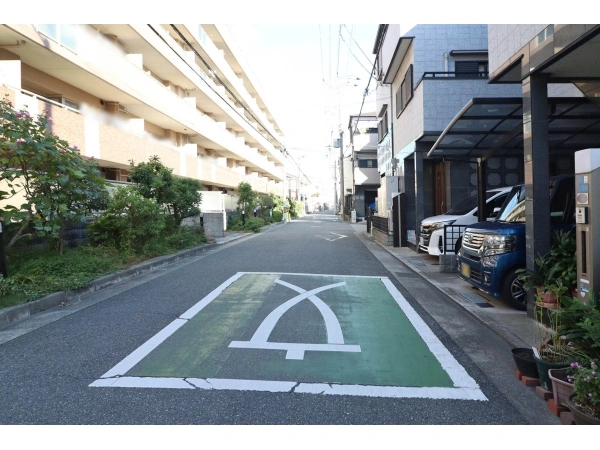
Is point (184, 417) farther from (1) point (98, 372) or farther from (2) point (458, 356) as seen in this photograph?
(2) point (458, 356)

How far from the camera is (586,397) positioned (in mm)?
2820

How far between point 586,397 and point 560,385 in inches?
11.6

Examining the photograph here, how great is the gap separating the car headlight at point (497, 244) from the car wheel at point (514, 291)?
0.34 m

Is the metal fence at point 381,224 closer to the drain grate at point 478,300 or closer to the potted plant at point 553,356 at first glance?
the drain grate at point 478,300

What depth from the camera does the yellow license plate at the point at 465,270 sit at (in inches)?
265

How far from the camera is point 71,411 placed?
3111 millimetres

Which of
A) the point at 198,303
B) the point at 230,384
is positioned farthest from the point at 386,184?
the point at 230,384

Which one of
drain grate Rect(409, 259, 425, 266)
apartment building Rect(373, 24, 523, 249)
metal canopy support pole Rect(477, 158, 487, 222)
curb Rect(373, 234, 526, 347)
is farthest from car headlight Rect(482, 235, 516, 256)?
apartment building Rect(373, 24, 523, 249)

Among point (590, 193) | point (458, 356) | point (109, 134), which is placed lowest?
point (458, 356)

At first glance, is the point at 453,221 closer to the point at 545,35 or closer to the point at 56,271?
the point at 545,35

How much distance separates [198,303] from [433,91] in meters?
10.1

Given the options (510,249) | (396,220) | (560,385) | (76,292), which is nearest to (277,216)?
(396,220)

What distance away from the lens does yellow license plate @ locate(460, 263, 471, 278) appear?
6726 mm

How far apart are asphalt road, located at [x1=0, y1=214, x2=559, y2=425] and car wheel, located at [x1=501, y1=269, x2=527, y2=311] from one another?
71 cm
